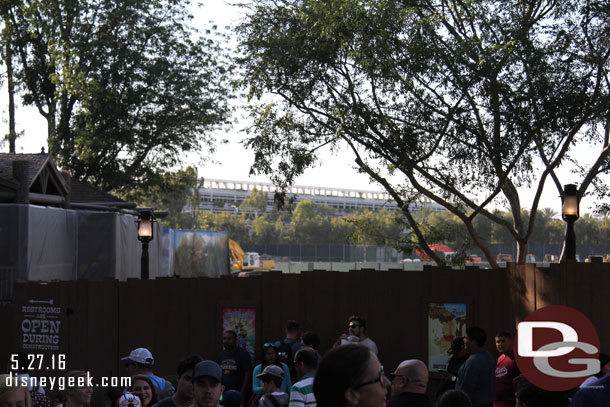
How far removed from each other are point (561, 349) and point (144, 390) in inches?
137

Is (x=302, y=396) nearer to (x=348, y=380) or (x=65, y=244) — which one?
(x=348, y=380)

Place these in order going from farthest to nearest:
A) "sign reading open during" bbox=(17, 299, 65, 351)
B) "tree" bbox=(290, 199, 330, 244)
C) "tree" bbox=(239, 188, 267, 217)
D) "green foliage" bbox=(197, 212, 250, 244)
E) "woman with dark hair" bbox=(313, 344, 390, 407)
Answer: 1. "tree" bbox=(239, 188, 267, 217)
2. "tree" bbox=(290, 199, 330, 244)
3. "green foliage" bbox=(197, 212, 250, 244)
4. "sign reading open during" bbox=(17, 299, 65, 351)
5. "woman with dark hair" bbox=(313, 344, 390, 407)

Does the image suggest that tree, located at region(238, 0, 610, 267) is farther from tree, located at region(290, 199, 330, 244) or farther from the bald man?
tree, located at region(290, 199, 330, 244)

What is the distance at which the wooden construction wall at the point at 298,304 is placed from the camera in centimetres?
1154

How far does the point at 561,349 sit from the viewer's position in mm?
6047

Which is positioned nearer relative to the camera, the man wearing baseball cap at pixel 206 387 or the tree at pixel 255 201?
the man wearing baseball cap at pixel 206 387

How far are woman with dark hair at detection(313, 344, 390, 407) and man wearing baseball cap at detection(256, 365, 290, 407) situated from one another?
184 inches

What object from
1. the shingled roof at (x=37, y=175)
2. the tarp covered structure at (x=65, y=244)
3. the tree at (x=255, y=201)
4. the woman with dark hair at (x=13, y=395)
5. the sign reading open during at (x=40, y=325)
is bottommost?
the sign reading open during at (x=40, y=325)

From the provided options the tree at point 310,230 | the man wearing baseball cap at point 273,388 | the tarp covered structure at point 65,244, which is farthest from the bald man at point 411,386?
the tree at point 310,230

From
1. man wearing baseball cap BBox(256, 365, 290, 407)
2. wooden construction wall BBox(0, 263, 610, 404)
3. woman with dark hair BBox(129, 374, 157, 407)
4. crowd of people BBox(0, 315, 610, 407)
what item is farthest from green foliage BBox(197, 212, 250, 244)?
woman with dark hair BBox(129, 374, 157, 407)

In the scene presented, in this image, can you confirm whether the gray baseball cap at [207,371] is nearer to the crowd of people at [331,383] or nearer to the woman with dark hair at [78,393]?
the crowd of people at [331,383]

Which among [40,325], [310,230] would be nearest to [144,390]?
[40,325]

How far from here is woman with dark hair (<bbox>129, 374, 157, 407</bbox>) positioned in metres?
6.96

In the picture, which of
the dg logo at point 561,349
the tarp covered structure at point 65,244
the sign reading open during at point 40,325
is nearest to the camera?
the dg logo at point 561,349
